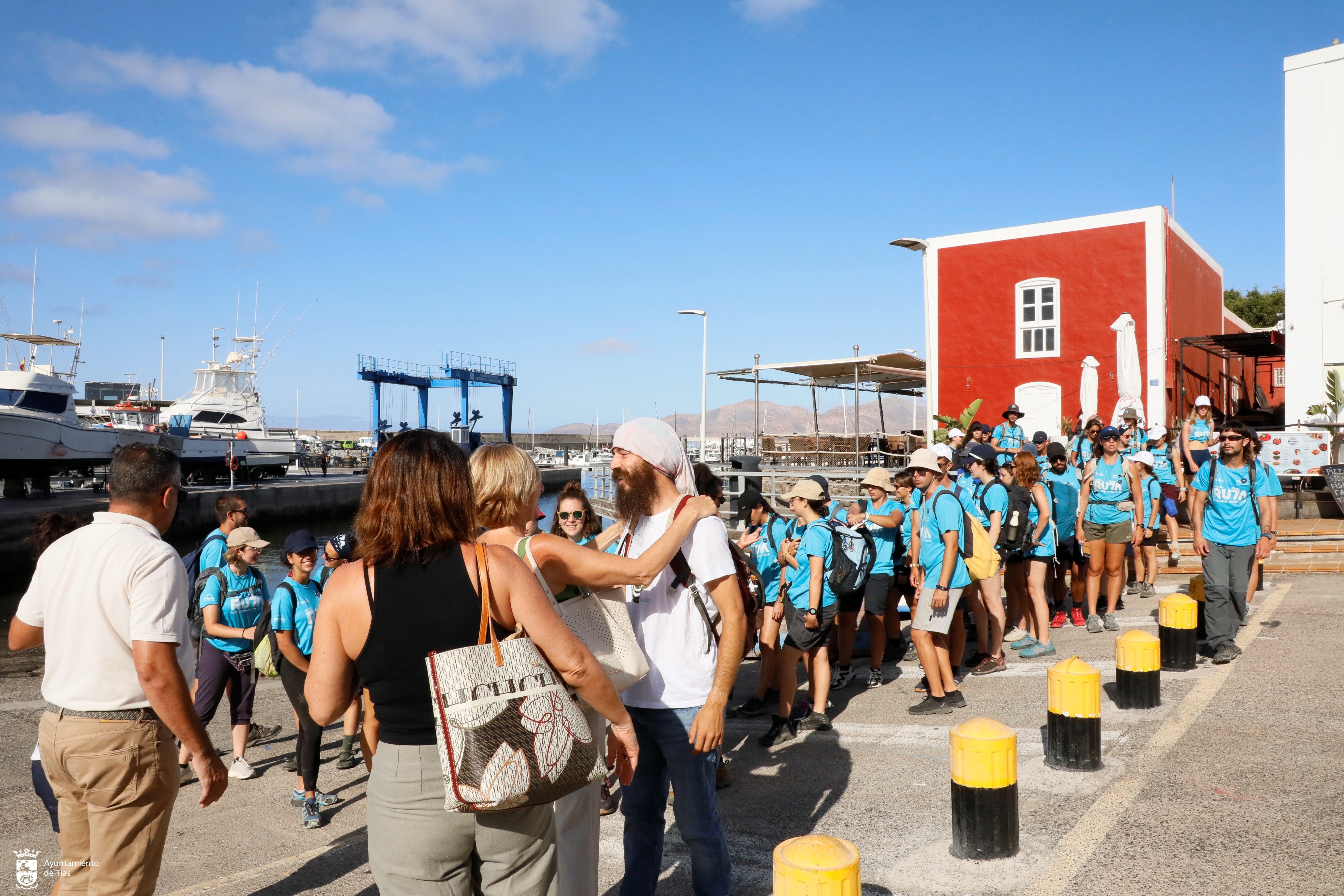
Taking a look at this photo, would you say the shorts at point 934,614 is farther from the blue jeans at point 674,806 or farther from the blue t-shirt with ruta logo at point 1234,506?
the blue jeans at point 674,806

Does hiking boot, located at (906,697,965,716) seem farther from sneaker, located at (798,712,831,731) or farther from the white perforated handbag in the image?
the white perforated handbag

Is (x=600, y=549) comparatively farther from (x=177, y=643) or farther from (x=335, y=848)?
(x=335, y=848)

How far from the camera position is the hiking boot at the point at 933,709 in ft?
19.9

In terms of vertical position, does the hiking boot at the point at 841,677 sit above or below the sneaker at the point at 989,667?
below

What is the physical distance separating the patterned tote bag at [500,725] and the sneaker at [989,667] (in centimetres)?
551

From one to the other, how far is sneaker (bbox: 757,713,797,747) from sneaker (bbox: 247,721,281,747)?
3.93 m

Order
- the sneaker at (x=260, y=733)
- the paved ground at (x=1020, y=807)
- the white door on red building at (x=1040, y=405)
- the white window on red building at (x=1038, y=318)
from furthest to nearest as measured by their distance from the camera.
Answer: the white window on red building at (x=1038, y=318)
the white door on red building at (x=1040, y=405)
the sneaker at (x=260, y=733)
the paved ground at (x=1020, y=807)

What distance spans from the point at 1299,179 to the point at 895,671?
14.7m

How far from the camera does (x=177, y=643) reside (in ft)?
9.72

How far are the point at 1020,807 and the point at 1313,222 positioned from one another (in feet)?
54.8

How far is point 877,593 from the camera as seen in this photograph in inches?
289

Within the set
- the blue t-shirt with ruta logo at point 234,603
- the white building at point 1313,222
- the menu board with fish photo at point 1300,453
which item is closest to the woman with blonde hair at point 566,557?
the blue t-shirt with ruta logo at point 234,603

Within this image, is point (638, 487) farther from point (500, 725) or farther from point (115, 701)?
point (115, 701)

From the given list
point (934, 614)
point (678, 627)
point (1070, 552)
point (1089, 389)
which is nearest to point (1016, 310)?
point (1089, 389)
